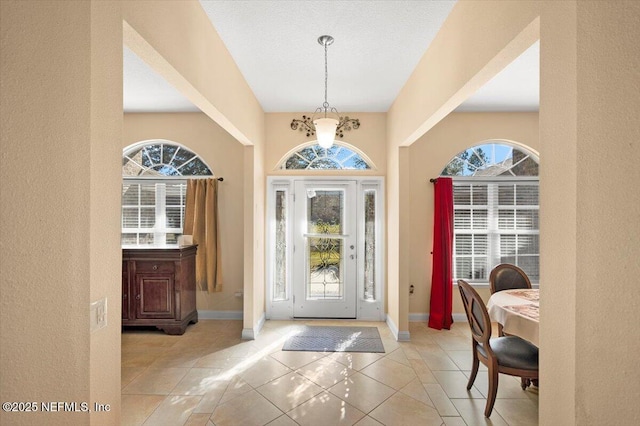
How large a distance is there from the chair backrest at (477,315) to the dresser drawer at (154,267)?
3.36 metres

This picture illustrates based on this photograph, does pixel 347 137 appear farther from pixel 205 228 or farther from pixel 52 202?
pixel 52 202

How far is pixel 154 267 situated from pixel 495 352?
379 cm

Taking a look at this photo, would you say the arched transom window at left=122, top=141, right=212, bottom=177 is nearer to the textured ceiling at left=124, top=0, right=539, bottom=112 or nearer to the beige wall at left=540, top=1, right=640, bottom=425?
the textured ceiling at left=124, top=0, right=539, bottom=112

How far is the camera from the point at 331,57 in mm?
3072

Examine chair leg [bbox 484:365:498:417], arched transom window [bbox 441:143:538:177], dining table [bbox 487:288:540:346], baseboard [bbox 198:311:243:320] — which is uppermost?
arched transom window [bbox 441:143:538:177]

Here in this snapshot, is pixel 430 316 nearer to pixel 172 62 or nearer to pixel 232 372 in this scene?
pixel 232 372

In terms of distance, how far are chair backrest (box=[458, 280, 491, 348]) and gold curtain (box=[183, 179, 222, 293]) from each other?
3.26 meters

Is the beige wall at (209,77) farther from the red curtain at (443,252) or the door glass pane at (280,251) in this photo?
the red curtain at (443,252)

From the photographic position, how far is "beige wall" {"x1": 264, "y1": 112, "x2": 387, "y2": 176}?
→ 470cm

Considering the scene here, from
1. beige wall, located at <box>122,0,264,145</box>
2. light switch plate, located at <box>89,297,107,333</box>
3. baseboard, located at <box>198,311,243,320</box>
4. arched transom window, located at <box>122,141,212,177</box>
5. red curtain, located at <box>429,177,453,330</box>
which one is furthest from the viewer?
arched transom window, located at <box>122,141,212,177</box>

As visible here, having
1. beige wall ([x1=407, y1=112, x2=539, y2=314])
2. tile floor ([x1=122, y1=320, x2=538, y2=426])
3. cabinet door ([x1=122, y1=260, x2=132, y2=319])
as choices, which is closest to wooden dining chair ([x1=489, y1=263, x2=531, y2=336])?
tile floor ([x1=122, y1=320, x2=538, y2=426])

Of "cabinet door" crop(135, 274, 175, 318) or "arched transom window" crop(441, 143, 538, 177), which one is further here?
"arched transom window" crop(441, 143, 538, 177)

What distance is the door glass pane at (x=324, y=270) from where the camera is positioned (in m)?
4.85

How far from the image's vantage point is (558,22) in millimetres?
1271
